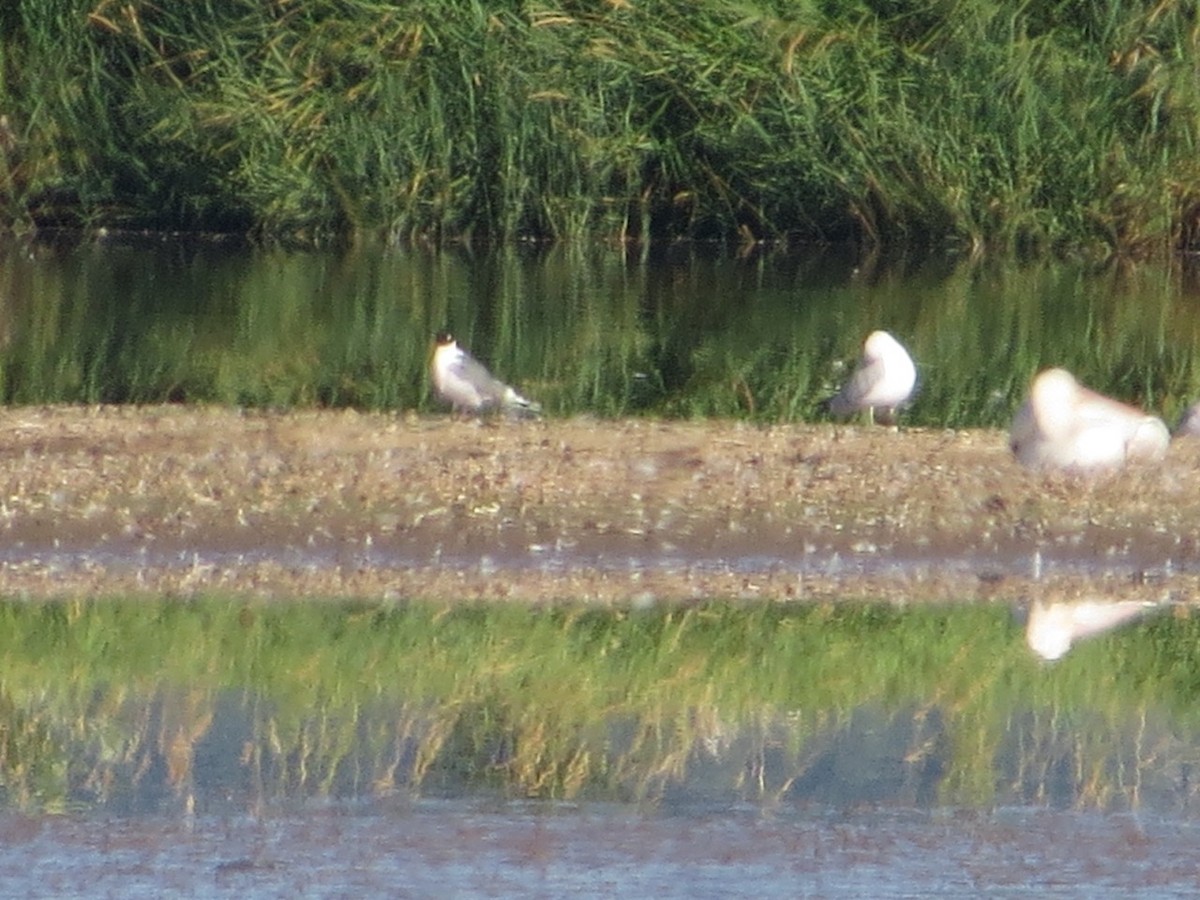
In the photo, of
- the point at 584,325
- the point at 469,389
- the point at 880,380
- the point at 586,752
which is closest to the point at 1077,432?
the point at 880,380

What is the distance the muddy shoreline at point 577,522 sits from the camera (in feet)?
29.6

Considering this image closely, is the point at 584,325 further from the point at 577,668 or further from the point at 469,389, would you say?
the point at 577,668

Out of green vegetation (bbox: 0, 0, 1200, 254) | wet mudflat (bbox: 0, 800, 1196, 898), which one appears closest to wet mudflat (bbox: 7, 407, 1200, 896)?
wet mudflat (bbox: 0, 800, 1196, 898)

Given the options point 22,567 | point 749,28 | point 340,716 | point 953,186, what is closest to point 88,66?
point 749,28

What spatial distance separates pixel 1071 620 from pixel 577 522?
183 cm

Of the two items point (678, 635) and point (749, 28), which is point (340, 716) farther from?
point (749, 28)

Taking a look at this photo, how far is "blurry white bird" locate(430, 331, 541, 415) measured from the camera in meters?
12.5

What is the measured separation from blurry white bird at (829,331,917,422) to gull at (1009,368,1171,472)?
1.85m

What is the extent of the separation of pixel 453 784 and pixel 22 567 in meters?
3.17

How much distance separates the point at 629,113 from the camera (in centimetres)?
2469

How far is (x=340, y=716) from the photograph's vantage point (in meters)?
7.09

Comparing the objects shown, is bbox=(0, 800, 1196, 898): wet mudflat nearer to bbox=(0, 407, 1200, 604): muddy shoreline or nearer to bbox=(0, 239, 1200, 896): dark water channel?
bbox=(0, 239, 1200, 896): dark water channel

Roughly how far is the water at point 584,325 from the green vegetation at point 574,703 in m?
4.87

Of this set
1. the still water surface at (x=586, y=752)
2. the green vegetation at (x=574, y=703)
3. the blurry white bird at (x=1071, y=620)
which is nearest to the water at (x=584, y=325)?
the blurry white bird at (x=1071, y=620)
